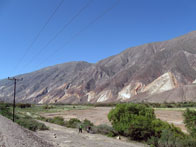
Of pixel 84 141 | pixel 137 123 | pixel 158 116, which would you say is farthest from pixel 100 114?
pixel 84 141

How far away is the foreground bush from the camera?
829 inches

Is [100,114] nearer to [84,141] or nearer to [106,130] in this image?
[106,130]

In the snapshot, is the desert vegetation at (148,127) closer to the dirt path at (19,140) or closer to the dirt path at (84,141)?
the dirt path at (84,141)

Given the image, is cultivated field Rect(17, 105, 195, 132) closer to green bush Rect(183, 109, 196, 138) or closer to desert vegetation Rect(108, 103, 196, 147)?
desert vegetation Rect(108, 103, 196, 147)

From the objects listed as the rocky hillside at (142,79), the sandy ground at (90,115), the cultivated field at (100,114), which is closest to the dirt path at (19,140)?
the cultivated field at (100,114)

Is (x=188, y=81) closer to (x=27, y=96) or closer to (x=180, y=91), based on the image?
(x=180, y=91)

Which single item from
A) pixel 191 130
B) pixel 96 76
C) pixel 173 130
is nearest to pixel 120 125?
pixel 173 130

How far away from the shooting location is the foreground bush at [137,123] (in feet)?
69.1

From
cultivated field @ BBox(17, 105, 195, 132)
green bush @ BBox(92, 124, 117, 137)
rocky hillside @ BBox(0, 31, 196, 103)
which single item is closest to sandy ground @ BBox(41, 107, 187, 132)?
cultivated field @ BBox(17, 105, 195, 132)

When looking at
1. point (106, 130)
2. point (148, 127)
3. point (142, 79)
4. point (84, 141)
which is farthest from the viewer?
point (142, 79)

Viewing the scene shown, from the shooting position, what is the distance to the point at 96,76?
161m

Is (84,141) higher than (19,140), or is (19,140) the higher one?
(19,140)

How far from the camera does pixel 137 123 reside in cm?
2156

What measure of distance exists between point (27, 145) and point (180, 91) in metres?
94.0
